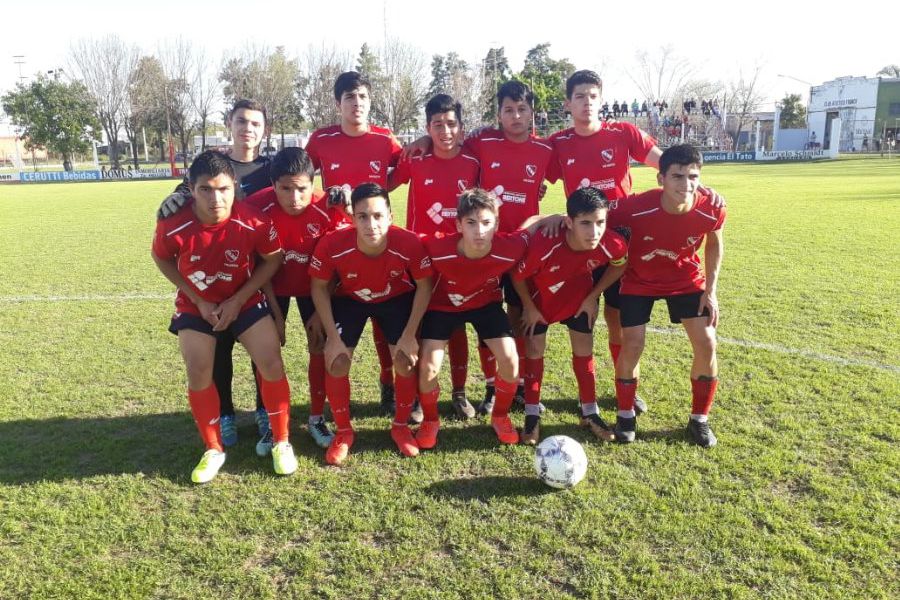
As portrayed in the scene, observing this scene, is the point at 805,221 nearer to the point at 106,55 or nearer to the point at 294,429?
the point at 294,429

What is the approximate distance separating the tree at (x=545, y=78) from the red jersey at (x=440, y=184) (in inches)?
1081

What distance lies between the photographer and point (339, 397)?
345 centimetres

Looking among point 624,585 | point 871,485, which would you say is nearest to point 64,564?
point 624,585

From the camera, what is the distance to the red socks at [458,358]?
3.89 metres

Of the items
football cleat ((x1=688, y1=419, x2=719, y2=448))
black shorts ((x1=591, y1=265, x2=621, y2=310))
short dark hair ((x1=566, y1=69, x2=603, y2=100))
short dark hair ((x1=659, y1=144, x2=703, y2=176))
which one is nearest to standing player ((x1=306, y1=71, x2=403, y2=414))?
short dark hair ((x1=566, y1=69, x2=603, y2=100))

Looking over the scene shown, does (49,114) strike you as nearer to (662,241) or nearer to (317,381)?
(317,381)

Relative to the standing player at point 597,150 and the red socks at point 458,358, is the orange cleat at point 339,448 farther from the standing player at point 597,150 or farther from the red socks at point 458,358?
the standing player at point 597,150

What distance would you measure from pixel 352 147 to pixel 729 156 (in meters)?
44.8

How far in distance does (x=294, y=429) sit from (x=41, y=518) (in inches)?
52.3

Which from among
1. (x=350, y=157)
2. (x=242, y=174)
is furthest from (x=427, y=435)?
(x=242, y=174)

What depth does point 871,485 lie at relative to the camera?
2891 millimetres

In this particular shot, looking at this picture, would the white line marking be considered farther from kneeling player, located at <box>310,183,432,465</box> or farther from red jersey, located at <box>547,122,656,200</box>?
kneeling player, located at <box>310,183,432,465</box>

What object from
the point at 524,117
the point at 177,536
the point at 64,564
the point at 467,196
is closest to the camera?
the point at 64,564

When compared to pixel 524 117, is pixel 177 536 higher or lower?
lower
